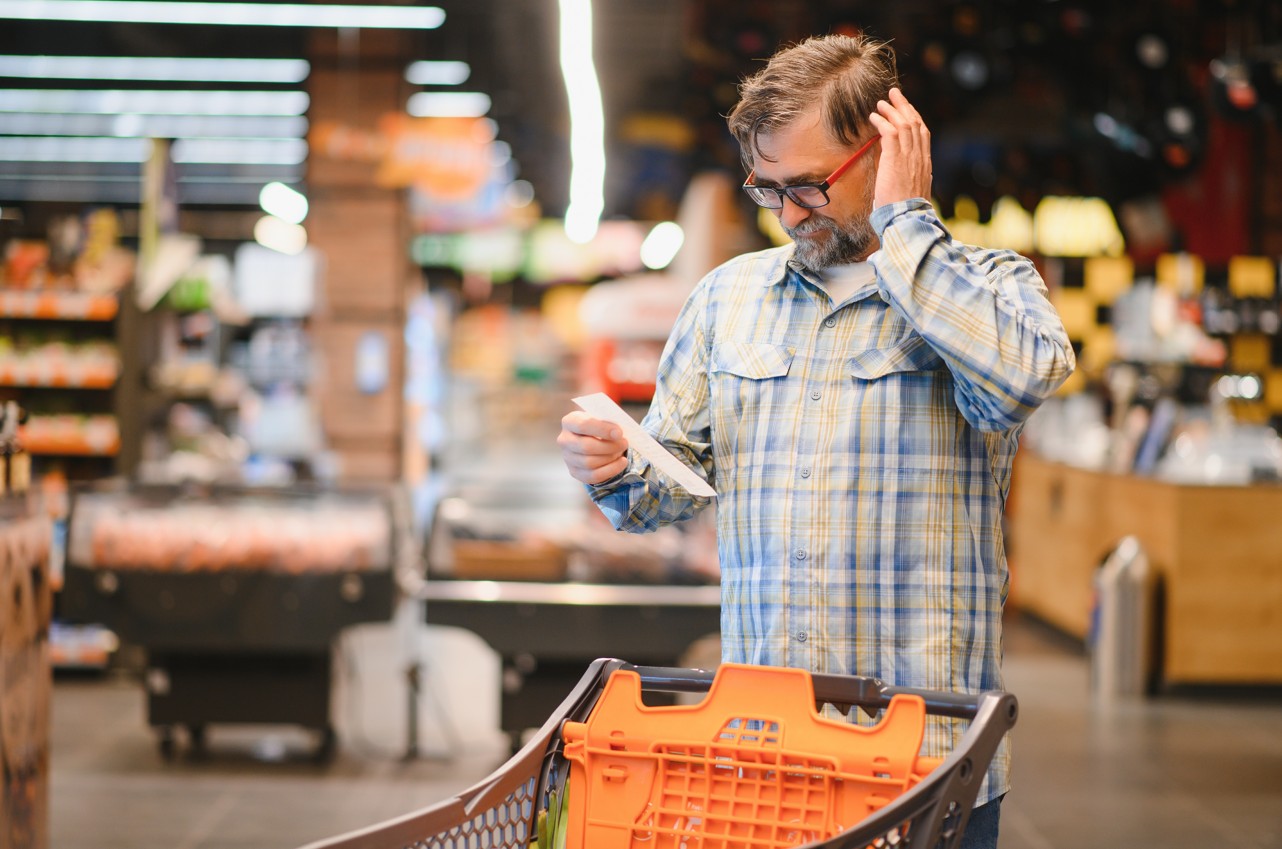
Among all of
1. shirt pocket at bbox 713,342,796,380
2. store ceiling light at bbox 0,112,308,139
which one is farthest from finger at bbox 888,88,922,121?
store ceiling light at bbox 0,112,308,139

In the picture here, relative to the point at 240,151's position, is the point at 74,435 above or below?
below

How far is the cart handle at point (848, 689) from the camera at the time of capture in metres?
1.55

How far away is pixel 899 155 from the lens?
1.67 metres

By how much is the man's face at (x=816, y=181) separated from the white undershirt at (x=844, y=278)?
0.06ft

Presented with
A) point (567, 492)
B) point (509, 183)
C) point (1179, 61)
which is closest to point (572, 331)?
point (509, 183)

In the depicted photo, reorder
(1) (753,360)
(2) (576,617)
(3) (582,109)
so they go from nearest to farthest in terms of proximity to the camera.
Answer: (1) (753,360) < (2) (576,617) < (3) (582,109)

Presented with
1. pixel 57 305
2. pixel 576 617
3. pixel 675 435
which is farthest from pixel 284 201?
pixel 675 435

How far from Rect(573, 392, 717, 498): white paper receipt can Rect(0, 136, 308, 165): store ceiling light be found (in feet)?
44.3

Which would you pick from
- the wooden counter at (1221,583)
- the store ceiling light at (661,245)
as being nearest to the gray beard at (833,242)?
the wooden counter at (1221,583)

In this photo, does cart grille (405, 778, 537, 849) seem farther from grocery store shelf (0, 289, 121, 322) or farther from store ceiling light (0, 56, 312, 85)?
store ceiling light (0, 56, 312, 85)

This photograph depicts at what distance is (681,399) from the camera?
1.94m

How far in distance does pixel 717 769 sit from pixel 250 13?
340 inches

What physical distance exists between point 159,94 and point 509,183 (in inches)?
218

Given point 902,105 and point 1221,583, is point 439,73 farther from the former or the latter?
point 902,105
